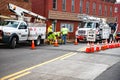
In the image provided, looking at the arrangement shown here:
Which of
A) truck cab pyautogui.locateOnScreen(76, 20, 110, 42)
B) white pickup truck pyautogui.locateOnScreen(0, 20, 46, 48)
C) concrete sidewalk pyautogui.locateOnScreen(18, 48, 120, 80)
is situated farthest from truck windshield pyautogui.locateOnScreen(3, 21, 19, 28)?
truck cab pyautogui.locateOnScreen(76, 20, 110, 42)

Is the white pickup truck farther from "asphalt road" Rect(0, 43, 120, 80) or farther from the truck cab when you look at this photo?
the truck cab

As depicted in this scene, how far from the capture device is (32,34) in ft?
77.9

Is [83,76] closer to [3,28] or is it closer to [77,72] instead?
[77,72]

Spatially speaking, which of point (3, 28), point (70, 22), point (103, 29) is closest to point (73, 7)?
point (70, 22)

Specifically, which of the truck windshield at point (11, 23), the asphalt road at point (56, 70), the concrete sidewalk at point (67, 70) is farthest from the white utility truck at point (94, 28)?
the asphalt road at point (56, 70)

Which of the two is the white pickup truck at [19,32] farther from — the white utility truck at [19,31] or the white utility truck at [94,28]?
the white utility truck at [94,28]

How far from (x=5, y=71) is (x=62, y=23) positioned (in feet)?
98.7

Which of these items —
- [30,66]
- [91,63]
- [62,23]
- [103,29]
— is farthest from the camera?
[62,23]

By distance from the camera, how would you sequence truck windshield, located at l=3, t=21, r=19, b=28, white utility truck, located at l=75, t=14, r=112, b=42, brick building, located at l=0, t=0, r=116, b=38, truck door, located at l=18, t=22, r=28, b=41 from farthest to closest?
brick building, located at l=0, t=0, r=116, b=38 → white utility truck, located at l=75, t=14, r=112, b=42 → truck door, located at l=18, t=22, r=28, b=41 → truck windshield, located at l=3, t=21, r=19, b=28

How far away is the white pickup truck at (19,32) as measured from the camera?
20.3 meters

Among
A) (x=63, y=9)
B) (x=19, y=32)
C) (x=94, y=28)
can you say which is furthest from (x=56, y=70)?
(x=63, y=9)

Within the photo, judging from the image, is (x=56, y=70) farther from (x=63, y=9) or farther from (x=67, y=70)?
(x=63, y=9)

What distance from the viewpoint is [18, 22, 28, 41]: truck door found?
21984 millimetres

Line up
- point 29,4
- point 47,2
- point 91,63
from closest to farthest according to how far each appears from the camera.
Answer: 1. point 91,63
2. point 29,4
3. point 47,2
